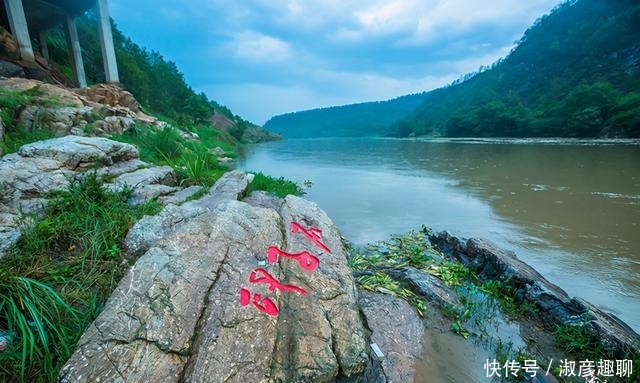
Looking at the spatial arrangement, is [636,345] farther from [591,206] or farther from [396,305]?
[591,206]

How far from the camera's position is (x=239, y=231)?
2947 mm

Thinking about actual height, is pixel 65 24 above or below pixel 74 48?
above

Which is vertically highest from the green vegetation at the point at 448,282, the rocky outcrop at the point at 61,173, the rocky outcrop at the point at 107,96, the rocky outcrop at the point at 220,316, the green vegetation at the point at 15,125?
the rocky outcrop at the point at 107,96

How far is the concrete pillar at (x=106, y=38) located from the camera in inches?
542

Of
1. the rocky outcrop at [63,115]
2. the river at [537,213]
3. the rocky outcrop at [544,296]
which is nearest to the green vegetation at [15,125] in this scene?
the rocky outcrop at [63,115]

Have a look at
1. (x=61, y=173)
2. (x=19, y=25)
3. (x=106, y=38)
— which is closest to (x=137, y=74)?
(x=106, y=38)

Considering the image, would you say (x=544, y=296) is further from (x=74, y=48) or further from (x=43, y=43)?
(x=43, y=43)

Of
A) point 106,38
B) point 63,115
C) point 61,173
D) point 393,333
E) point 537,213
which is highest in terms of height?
point 106,38

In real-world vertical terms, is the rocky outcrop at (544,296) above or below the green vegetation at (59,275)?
below

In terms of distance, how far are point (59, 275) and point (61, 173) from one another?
7.12 ft

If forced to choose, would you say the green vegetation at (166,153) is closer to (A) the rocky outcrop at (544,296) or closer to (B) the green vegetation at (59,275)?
(B) the green vegetation at (59,275)

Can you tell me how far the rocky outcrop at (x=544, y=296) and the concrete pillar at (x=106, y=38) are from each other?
18.3m

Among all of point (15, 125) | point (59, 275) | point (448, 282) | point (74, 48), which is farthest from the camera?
point (74, 48)

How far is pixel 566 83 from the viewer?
51.4 meters
